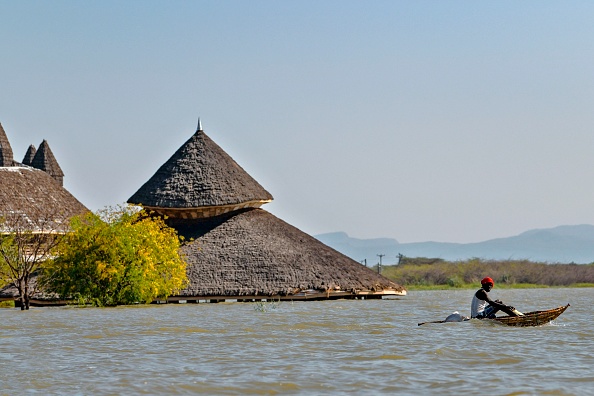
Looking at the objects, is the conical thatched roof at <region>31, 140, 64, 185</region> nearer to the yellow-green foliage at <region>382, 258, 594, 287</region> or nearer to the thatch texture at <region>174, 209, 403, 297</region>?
the yellow-green foliage at <region>382, 258, 594, 287</region>

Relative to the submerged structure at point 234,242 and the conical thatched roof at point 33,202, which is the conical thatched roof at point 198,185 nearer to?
the submerged structure at point 234,242

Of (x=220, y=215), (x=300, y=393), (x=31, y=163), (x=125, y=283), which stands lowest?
(x=300, y=393)

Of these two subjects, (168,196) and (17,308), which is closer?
(17,308)

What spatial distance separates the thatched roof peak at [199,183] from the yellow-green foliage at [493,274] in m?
16.6

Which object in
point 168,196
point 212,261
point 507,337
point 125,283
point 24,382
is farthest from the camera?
point 168,196

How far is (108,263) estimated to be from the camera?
103 ft

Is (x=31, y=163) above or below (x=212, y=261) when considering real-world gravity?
above

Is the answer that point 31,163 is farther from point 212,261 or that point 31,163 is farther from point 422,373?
point 422,373

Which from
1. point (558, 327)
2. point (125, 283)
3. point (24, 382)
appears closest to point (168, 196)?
point (125, 283)

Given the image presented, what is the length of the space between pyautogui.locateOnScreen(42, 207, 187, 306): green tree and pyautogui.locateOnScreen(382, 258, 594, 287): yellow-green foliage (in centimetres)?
2518

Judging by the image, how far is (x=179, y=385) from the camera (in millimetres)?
12602

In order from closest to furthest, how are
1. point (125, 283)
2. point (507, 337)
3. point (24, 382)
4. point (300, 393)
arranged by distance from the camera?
point (300, 393) → point (24, 382) → point (507, 337) → point (125, 283)

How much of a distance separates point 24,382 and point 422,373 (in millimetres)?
5168

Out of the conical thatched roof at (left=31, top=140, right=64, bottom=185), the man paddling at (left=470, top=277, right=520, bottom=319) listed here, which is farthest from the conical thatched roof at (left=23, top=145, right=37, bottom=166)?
the man paddling at (left=470, top=277, right=520, bottom=319)
